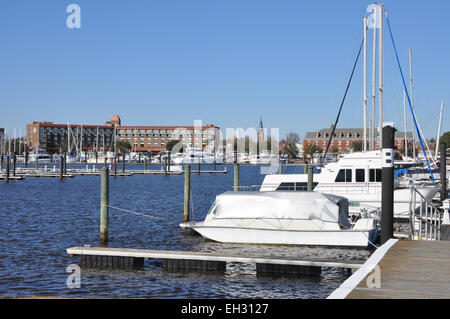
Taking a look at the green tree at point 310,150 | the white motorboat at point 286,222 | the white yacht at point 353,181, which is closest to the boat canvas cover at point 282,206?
the white motorboat at point 286,222

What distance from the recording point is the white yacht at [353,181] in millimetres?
31156

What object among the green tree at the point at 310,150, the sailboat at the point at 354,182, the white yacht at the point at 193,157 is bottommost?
the sailboat at the point at 354,182

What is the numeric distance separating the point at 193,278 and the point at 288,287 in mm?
3021

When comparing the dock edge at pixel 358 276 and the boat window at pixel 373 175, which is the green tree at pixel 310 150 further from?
the dock edge at pixel 358 276

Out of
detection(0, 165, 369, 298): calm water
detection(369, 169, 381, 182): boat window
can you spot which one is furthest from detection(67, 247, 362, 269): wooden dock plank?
detection(369, 169, 381, 182): boat window

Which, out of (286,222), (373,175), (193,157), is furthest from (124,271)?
(193,157)

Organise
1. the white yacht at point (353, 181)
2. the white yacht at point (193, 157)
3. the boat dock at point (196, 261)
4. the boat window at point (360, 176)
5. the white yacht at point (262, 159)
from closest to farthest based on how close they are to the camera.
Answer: the boat dock at point (196, 261)
the white yacht at point (353, 181)
the boat window at point (360, 176)
the white yacht at point (193, 157)
the white yacht at point (262, 159)

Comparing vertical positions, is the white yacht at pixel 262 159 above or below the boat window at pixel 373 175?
above

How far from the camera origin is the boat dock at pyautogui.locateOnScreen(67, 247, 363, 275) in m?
16.6
